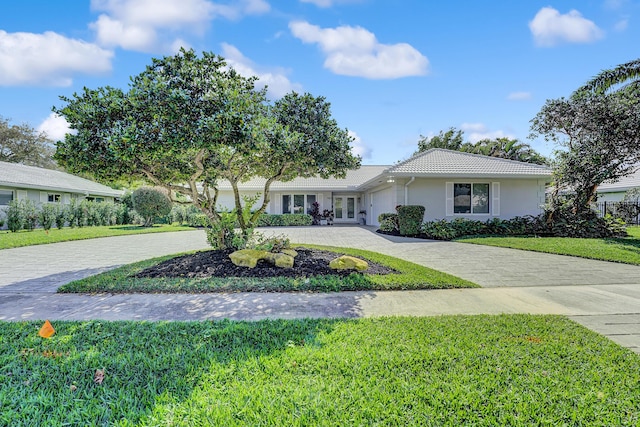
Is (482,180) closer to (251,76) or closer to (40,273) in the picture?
(251,76)

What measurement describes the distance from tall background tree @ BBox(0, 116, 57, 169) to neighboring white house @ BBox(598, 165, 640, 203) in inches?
1926

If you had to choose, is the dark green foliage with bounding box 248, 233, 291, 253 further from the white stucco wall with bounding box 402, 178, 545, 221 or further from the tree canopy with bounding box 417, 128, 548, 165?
the tree canopy with bounding box 417, 128, 548, 165

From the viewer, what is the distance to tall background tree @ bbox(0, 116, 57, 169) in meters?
32.6

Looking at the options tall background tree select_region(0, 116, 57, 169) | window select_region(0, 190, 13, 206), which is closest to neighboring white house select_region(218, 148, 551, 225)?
window select_region(0, 190, 13, 206)

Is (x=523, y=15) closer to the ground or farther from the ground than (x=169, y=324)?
farther from the ground

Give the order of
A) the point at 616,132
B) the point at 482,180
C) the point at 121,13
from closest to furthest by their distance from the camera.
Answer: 1. the point at 121,13
2. the point at 616,132
3. the point at 482,180

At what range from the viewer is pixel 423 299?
5.05 meters

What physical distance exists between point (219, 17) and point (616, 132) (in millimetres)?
14302

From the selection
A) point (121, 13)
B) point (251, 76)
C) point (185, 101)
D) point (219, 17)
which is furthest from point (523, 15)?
point (121, 13)

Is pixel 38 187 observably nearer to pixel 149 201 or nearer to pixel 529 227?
pixel 149 201

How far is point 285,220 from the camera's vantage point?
22.5 meters

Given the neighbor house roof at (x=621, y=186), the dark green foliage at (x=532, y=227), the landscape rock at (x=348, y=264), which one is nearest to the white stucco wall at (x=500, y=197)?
the dark green foliage at (x=532, y=227)

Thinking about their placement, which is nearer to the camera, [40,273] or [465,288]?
[465,288]

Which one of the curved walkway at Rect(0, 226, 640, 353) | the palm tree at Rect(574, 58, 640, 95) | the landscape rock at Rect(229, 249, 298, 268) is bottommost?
the curved walkway at Rect(0, 226, 640, 353)
